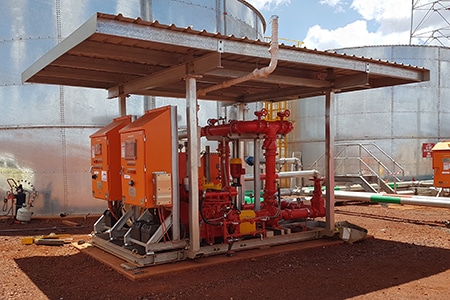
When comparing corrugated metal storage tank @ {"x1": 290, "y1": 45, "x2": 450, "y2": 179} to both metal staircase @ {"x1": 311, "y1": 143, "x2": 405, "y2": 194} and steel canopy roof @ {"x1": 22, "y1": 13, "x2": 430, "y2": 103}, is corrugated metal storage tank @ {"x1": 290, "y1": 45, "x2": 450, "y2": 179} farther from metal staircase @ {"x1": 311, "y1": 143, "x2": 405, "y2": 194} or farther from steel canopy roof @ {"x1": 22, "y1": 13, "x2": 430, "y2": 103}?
steel canopy roof @ {"x1": 22, "y1": 13, "x2": 430, "y2": 103}

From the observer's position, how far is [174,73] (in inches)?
269

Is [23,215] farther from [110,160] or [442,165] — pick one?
[442,165]

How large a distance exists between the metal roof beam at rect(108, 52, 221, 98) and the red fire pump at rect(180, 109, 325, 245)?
4.65 feet

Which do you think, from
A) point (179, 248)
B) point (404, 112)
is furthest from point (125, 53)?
point (404, 112)

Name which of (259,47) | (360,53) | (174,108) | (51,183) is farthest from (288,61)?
(360,53)

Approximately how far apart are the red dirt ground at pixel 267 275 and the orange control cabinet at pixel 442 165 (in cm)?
563

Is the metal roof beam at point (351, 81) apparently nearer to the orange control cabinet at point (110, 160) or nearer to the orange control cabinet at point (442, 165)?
the orange control cabinet at point (110, 160)

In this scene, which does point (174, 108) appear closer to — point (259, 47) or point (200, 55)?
point (200, 55)

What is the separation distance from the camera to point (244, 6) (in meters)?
13.6

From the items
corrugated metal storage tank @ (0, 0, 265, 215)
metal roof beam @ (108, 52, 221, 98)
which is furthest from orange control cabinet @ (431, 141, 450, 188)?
metal roof beam @ (108, 52, 221, 98)

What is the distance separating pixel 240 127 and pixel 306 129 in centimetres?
1279

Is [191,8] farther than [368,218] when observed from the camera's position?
Yes

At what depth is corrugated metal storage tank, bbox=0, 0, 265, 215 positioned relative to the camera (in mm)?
11078

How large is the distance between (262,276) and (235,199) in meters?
2.41
